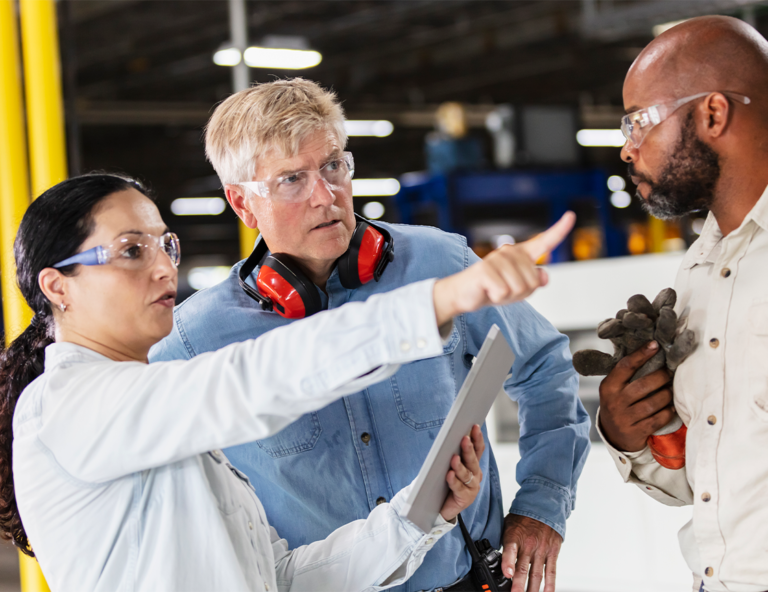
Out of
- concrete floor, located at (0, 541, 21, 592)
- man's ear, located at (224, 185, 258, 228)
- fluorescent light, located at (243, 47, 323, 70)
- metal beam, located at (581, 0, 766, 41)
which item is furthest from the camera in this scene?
fluorescent light, located at (243, 47, 323, 70)

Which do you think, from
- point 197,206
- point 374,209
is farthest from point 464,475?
point 374,209

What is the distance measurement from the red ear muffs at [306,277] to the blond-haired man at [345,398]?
23 millimetres

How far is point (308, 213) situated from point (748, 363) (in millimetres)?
968

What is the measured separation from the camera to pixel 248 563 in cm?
132

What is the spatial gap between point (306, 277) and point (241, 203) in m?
0.29

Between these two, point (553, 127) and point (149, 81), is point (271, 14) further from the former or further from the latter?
point (553, 127)

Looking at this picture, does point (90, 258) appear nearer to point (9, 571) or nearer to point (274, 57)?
point (9, 571)

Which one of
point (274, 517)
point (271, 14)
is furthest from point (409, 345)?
point (271, 14)

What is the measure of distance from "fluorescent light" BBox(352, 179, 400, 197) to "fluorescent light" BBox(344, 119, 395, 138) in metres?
1.81

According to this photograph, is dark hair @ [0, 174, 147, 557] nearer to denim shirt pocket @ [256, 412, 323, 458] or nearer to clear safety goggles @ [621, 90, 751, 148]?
denim shirt pocket @ [256, 412, 323, 458]

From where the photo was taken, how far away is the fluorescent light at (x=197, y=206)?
61.7 ft

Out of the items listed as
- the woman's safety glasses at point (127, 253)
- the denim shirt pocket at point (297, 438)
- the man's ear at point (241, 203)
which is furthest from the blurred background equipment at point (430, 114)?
the denim shirt pocket at point (297, 438)

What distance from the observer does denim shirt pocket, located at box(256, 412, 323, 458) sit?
68.7 inches

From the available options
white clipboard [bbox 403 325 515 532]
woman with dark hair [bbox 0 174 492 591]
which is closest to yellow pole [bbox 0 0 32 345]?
woman with dark hair [bbox 0 174 492 591]
